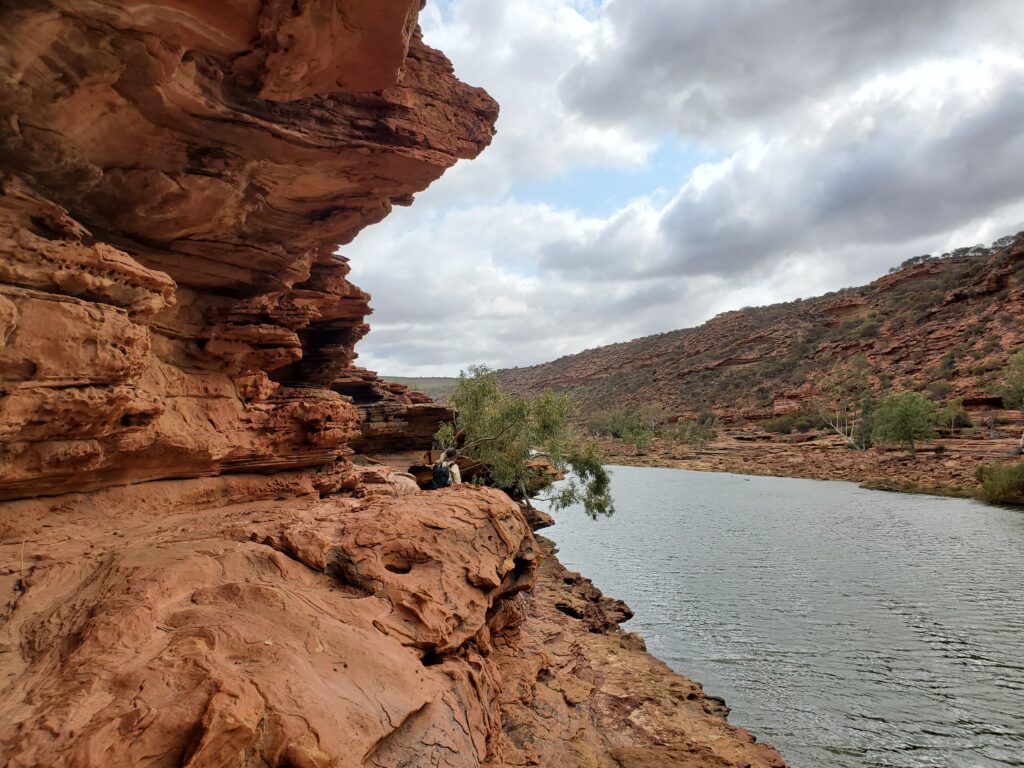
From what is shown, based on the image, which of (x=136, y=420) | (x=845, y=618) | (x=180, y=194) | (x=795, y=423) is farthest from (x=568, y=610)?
(x=795, y=423)

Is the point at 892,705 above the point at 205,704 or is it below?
below

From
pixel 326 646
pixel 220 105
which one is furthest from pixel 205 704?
pixel 220 105

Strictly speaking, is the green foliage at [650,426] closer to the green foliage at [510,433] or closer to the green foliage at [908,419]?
the green foliage at [908,419]

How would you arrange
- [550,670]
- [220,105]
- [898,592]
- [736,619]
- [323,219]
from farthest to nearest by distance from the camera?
1. [898,592]
2. [736,619]
3. [323,219]
4. [550,670]
5. [220,105]

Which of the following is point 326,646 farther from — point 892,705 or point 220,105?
point 892,705

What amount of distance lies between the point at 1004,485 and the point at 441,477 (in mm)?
27405

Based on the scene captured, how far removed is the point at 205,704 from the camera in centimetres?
375

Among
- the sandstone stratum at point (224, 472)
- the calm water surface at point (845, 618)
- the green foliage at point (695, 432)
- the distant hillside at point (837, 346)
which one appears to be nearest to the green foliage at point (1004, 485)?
the calm water surface at point (845, 618)

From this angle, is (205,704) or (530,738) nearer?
(205,704)

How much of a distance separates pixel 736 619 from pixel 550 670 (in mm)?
7214

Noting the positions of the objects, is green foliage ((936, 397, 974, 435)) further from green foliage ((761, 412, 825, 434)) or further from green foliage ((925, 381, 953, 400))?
green foliage ((761, 412, 825, 434))

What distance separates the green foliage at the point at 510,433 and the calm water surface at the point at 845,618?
12.4 feet

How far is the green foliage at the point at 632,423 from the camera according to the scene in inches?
2842

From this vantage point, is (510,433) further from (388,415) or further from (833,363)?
(833,363)
